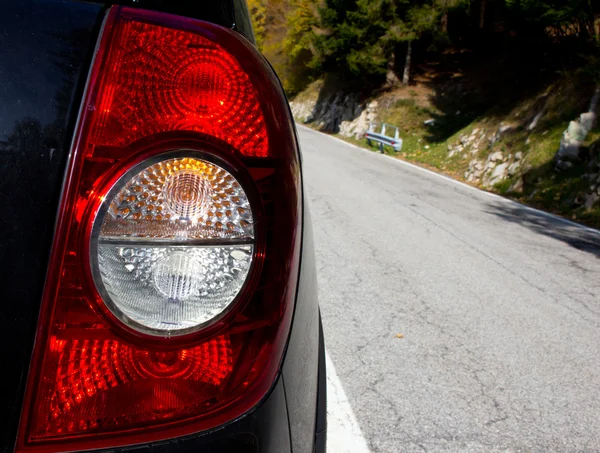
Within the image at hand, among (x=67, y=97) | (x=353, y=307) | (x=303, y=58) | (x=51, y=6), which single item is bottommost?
(x=353, y=307)

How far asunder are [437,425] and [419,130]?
21.8m

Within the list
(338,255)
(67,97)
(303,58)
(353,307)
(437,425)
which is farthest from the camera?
(303,58)

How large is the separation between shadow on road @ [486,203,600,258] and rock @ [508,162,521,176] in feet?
11.6

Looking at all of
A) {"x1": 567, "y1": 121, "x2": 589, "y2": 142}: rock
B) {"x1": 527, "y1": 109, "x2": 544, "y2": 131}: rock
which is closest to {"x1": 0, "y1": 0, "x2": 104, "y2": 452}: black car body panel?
{"x1": 567, "y1": 121, "x2": 589, "y2": 142}: rock

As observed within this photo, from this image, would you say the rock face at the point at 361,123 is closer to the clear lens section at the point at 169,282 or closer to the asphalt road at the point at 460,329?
the asphalt road at the point at 460,329

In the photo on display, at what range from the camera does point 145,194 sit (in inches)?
36.0

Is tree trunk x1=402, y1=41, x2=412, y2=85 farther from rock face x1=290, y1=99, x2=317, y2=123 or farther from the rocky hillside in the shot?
rock face x1=290, y1=99, x2=317, y2=123

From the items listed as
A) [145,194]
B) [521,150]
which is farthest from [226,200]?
[521,150]

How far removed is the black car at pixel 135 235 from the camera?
2.84 ft

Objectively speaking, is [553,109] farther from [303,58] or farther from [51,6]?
[303,58]

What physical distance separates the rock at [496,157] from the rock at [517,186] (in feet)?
6.43

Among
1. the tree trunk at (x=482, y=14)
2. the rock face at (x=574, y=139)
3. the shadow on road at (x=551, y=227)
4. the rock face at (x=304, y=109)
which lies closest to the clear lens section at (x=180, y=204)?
the shadow on road at (x=551, y=227)

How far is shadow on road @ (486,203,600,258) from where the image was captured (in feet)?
26.3

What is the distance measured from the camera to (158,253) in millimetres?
911
